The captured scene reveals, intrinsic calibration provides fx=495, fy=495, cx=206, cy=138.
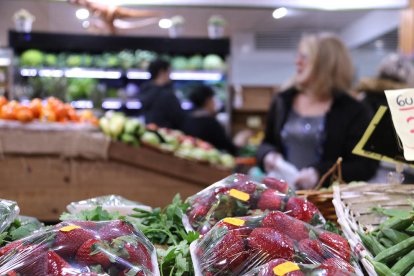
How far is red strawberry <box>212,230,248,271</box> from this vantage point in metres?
1.14

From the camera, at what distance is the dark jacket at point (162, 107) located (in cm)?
535

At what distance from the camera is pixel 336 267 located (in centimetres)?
107

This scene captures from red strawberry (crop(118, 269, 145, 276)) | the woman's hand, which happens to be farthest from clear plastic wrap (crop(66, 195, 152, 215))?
the woman's hand

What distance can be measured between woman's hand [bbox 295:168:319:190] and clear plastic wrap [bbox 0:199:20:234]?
1.81 m

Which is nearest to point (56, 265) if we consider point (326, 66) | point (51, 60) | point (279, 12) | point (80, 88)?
point (326, 66)

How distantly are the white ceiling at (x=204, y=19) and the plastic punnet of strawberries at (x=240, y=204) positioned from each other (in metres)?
6.33

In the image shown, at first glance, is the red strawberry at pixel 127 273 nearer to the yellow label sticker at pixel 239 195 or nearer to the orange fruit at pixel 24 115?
the yellow label sticker at pixel 239 195

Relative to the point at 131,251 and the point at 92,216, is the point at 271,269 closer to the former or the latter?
the point at 131,251

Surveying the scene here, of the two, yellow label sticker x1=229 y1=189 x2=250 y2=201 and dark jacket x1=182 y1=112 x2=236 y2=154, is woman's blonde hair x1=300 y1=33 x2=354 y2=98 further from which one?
dark jacket x1=182 y1=112 x2=236 y2=154

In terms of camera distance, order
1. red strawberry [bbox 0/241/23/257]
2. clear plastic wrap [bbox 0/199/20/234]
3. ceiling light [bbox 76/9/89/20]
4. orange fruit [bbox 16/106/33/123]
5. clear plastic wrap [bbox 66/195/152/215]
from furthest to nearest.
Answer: ceiling light [bbox 76/9/89/20], orange fruit [bbox 16/106/33/123], clear plastic wrap [bbox 66/195/152/215], clear plastic wrap [bbox 0/199/20/234], red strawberry [bbox 0/241/23/257]

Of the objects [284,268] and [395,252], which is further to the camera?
[395,252]

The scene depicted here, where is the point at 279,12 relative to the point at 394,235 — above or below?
above

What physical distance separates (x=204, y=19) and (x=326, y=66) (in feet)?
23.0

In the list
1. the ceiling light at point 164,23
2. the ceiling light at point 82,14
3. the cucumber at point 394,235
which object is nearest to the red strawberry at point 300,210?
the cucumber at point 394,235
